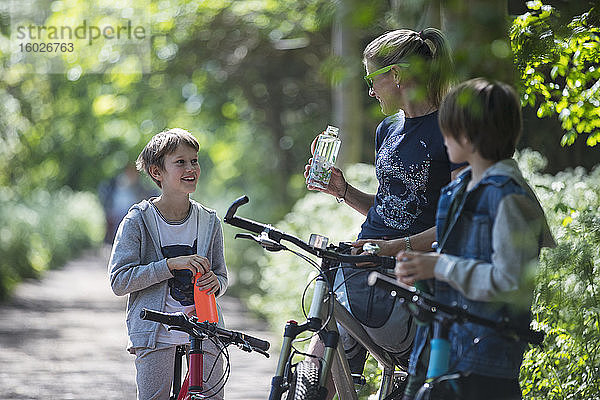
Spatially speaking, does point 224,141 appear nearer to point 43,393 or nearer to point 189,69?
point 189,69

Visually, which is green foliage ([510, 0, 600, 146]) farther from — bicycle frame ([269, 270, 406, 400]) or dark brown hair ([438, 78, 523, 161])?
bicycle frame ([269, 270, 406, 400])

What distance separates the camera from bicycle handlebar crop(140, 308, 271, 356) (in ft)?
12.3

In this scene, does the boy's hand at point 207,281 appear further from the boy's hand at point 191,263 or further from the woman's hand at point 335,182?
the woman's hand at point 335,182

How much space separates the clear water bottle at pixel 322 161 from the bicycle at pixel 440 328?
1216 mm

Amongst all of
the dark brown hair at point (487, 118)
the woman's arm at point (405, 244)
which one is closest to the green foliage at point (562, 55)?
the woman's arm at point (405, 244)

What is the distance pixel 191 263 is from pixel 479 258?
4.91 feet

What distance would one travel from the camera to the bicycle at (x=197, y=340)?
376 cm

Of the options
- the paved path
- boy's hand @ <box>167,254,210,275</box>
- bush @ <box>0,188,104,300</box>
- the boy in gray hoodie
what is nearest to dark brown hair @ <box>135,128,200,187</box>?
the boy in gray hoodie

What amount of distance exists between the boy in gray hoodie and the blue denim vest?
1.36 meters

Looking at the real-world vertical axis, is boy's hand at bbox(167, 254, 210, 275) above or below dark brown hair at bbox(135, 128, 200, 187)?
below

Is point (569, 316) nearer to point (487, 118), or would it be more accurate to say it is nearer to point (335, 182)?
point (335, 182)

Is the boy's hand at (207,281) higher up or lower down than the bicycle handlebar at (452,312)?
higher up

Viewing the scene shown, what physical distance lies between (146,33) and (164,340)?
1269 cm

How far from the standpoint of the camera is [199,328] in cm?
383
